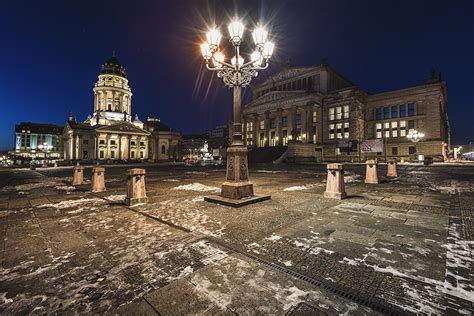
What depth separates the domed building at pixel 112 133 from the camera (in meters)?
69.4

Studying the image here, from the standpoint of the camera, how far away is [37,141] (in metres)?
92.7

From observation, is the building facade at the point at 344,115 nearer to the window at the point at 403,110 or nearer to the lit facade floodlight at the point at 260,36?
the window at the point at 403,110

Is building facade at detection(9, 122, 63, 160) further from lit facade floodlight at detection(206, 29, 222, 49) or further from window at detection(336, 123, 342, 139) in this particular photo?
lit facade floodlight at detection(206, 29, 222, 49)

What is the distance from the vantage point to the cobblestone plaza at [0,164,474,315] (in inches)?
87.0

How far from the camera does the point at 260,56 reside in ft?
26.2

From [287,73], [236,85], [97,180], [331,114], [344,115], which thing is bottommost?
[97,180]

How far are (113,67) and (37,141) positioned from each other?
53.0 m

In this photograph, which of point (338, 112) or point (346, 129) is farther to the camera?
point (338, 112)

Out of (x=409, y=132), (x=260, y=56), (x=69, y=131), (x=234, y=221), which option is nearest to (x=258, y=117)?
(x=409, y=132)

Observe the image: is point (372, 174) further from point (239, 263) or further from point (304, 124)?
point (304, 124)

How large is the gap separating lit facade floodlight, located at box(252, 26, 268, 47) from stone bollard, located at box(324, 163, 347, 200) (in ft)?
17.4

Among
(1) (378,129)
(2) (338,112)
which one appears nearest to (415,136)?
(1) (378,129)

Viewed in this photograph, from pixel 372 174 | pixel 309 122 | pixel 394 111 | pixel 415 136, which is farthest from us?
pixel 309 122

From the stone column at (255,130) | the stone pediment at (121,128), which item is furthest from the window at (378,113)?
the stone pediment at (121,128)
